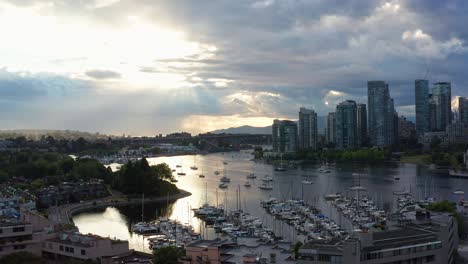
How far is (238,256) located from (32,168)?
16059mm

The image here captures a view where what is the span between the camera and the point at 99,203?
17625 millimetres

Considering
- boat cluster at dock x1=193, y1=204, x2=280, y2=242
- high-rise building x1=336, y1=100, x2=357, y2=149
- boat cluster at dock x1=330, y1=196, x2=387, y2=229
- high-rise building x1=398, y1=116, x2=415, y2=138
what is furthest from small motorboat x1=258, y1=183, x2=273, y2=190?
high-rise building x1=398, y1=116, x2=415, y2=138

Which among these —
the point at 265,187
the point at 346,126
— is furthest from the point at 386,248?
the point at 346,126

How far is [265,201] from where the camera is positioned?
17.1 m

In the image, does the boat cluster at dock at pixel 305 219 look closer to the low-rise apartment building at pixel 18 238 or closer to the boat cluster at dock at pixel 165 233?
the boat cluster at dock at pixel 165 233

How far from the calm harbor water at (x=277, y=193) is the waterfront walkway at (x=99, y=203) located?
0.34m

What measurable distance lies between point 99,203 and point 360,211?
312 inches

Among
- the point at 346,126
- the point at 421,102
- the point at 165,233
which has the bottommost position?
the point at 165,233

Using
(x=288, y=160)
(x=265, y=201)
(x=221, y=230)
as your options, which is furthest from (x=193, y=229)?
(x=288, y=160)

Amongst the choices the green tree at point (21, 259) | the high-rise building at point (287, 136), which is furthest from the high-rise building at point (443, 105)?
the green tree at point (21, 259)

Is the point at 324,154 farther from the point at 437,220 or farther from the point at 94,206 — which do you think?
the point at 437,220

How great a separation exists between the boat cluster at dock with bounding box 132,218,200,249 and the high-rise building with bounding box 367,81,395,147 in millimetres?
37277

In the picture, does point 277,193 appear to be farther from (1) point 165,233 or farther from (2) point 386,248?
(2) point 386,248

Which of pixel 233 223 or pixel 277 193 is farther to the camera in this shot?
pixel 277 193
